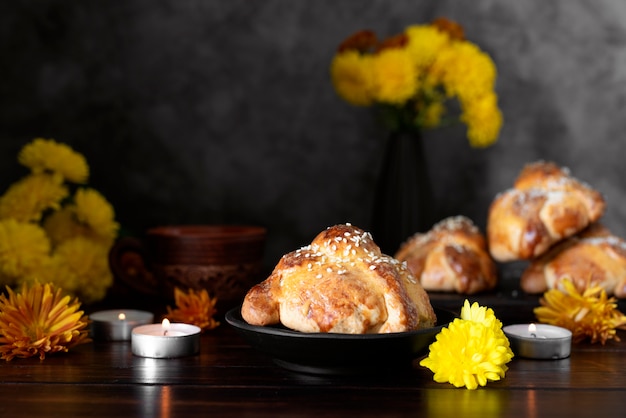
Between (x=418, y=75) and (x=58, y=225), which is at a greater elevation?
(x=418, y=75)

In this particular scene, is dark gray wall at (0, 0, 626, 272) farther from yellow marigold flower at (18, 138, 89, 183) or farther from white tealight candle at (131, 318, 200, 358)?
white tealight candle at (131, 318, 200, 358)

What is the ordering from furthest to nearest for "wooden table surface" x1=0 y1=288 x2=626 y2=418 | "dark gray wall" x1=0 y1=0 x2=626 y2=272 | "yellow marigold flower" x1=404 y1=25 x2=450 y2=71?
Result: "dark gray wall" x1=0 y1=0 x2=626 y2=272 → "yellow marigold flower" x1=404 y1=25 x2=450 y2=71 → "wooden table surface" x1=0 y1=288 x2=626 y2=418

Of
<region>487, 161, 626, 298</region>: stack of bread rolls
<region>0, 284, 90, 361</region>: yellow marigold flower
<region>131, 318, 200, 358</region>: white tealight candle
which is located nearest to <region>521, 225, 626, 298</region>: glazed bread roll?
<region>487, 161, 626, 298</region>: stack of bread rolls

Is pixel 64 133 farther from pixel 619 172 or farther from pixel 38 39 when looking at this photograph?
pixel 619 172

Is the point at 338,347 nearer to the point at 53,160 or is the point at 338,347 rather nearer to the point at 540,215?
the point at 540,215

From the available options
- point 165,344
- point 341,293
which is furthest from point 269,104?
point 341,293
